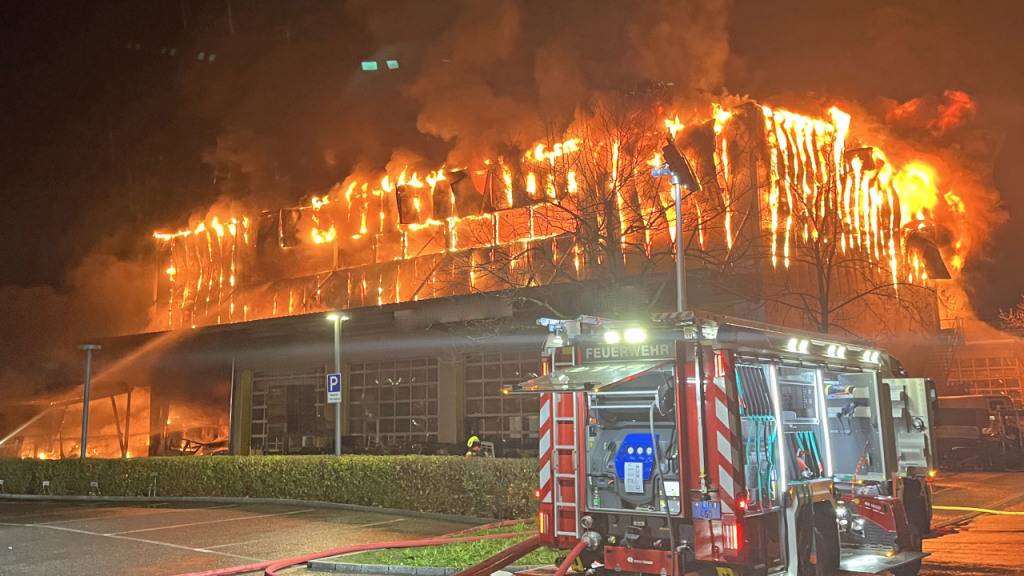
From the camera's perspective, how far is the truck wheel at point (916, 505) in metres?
8.71

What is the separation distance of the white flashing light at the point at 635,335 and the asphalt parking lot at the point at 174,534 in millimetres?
6406

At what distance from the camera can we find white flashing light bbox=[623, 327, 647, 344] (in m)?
6.96

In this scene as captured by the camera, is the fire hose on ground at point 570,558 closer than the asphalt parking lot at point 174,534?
Yes

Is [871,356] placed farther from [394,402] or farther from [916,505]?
[394,402]

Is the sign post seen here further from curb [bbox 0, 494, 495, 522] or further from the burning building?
the burning building

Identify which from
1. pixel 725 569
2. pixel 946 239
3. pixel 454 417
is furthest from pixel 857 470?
pixel 946 239

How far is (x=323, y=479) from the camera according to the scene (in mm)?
17828

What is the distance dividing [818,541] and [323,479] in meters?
12.7

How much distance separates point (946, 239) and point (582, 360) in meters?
26.3

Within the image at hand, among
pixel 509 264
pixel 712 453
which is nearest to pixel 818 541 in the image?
pixel 712 453

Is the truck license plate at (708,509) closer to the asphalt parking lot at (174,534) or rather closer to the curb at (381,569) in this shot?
the curb at (381,569)

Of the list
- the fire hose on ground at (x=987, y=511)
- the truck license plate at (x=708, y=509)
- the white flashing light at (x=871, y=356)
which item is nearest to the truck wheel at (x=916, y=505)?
the white flashing light at (x=871, y=356)

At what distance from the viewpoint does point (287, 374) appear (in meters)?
33.0

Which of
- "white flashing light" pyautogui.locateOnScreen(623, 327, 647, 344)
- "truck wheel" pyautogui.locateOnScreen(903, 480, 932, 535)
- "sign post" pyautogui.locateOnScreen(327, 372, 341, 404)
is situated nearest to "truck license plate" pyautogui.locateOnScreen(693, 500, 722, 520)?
"white flashing light" pyautogui.locateOnScreen(623, 327, 647, 344)
